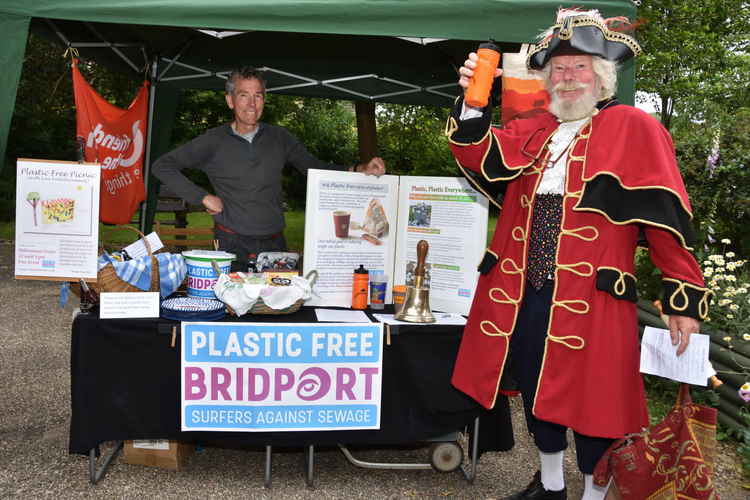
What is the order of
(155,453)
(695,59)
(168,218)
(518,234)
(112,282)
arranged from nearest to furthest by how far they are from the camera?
1. (518,234)
2. (112,282)
3. (155,453)
4. (168,218)
5. (695,59)

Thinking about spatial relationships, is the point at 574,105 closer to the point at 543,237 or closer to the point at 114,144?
the point at 543,237

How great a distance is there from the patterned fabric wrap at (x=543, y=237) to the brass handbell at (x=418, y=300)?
1.75ft

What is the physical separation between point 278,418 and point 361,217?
929 millimetres

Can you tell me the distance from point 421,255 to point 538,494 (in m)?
1.08

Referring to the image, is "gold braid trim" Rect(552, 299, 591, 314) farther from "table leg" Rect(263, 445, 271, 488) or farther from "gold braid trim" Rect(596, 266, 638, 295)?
"table leg" Rect(263, 445, 271, 488)

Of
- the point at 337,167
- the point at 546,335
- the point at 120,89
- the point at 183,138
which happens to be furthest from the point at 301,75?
the point at 183,138

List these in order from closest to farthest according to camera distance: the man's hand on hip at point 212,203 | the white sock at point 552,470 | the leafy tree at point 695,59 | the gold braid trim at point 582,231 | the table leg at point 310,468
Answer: the gold braid trim at point 582,231 → the white sock at point 552,470 → the table leg at point 310,468 → the man's hand on hip at point 212,203 → the leafy tree at point 695,59

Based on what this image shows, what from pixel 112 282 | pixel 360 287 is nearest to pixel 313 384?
pixel 360 287

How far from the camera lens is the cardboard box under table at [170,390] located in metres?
2.52

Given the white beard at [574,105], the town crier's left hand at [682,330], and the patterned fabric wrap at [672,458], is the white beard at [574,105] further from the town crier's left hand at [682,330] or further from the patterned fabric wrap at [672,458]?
the patterned fabric wrap at [672,458]

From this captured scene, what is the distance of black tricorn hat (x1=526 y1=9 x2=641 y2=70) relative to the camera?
2064mm

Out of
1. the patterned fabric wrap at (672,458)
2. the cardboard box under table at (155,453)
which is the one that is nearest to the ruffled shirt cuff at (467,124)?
the patterned fabric wrap at (672,458)

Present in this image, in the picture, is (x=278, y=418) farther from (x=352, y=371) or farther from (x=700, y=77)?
(x=700, y=77)

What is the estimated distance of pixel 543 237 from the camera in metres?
2.22
